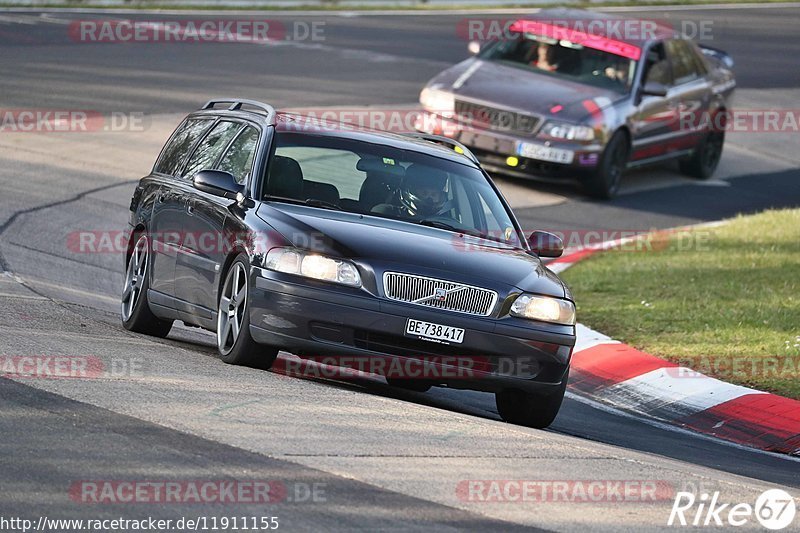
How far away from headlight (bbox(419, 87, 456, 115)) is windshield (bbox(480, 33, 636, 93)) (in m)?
1.37

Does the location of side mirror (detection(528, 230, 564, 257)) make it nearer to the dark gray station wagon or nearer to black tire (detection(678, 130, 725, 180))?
the dark gray station wagon

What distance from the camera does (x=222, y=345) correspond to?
29.2 feet

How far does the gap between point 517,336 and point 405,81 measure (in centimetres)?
1670

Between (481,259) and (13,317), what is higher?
(481,259)

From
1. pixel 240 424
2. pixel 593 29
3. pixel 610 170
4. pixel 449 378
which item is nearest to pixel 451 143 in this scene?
pixel 449 378

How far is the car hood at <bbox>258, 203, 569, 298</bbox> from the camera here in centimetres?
834

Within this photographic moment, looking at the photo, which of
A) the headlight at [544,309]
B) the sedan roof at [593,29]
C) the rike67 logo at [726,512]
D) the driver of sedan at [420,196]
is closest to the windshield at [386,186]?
the driver of sedan at [420,196]

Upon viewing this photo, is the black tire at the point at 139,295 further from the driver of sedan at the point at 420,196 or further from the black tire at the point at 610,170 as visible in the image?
the black tire at the point at 610,170

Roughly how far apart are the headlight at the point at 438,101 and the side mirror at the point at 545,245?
8710 mm

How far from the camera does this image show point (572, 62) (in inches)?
761

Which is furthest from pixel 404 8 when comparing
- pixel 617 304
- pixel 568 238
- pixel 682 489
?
pixel 682 489

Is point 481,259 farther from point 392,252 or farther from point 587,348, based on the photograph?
point 587,348

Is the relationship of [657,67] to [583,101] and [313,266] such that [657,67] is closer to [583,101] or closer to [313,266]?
[583,101]

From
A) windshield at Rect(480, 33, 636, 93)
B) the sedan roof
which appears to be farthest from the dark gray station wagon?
the sedan roof
